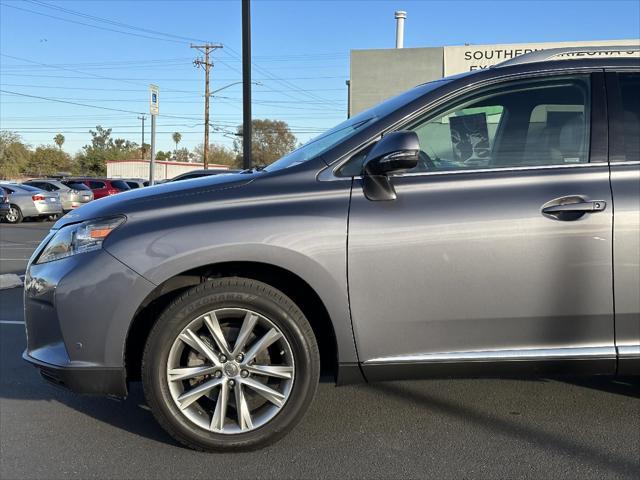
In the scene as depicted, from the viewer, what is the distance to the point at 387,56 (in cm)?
1461

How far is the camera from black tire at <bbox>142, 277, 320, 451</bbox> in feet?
8.87

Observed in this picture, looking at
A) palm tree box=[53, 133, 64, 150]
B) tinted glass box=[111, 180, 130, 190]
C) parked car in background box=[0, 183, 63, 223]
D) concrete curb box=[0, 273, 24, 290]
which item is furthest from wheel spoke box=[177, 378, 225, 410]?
palm tree box=[53, 133, 64, 150]

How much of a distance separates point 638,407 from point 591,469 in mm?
939

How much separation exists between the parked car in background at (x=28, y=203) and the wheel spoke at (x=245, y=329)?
1917 cm

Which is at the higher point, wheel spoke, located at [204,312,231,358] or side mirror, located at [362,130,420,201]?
side mirror, located at [362,130,420,201]

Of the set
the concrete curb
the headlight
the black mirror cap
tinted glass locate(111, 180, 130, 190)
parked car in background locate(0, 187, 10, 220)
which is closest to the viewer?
the black mirror cap

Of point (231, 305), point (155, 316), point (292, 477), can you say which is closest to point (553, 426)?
point (292, 477)

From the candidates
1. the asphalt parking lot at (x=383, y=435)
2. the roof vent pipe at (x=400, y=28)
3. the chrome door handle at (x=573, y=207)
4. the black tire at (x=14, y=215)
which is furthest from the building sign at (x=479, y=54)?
the black tire at (x=14, y=215)

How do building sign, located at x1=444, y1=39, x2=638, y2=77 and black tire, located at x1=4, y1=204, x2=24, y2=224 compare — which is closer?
building sign, located at x1=444, y1=39, x2=638, y2=77

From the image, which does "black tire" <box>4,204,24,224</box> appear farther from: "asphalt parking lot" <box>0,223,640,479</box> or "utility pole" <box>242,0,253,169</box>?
"asphalt parking lot" <box>0,223,640,479</box>

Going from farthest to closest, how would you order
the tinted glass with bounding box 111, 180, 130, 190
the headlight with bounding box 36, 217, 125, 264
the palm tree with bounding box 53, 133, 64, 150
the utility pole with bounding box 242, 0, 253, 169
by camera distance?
the palm tree with bounding box 53, 133, 64, 150 < the tinted glass with bounding box 111, 180, 130, 190 < the utility pole with bounding box 242, 0, 253, 169 < the headlight with bounding box 36, 217, 125, 264

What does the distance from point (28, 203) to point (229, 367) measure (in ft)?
63.0

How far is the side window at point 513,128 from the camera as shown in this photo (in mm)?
2891

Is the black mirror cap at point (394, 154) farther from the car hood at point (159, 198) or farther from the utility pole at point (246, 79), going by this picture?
the utility pole at point (246, 79)
